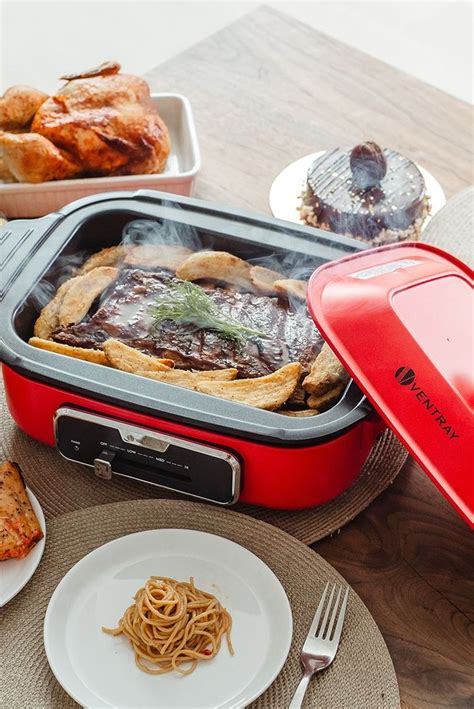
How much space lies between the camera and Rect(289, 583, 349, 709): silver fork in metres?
1.37

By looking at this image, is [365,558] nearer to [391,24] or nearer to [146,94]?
[146,94]

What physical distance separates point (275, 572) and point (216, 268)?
67 cm

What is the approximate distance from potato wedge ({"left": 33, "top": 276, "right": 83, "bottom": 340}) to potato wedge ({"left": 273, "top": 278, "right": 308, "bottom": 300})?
44cm

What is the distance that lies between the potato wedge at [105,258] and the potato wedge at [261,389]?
1.53 feet

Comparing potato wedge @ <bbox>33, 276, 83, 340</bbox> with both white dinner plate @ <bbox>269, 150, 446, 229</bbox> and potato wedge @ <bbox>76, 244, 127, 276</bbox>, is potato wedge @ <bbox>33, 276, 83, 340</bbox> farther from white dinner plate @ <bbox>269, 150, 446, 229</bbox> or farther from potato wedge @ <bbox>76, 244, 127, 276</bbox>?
white dinner plate @ <bbox>269, 150, 446, 229</bbox>

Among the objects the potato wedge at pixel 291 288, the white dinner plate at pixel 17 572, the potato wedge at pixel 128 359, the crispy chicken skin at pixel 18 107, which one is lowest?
the white dinner plate at pixel 17 572

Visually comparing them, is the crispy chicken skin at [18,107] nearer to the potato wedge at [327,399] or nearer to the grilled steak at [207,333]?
the grilled steak at [207,333]

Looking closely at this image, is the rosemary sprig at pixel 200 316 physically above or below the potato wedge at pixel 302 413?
above

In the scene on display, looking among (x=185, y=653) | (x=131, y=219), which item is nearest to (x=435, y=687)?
(x=185, y=653)

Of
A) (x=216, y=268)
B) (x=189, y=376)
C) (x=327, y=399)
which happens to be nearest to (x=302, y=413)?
(x=327, y=399)

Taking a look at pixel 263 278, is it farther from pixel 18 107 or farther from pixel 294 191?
Answer: pixel 18 107

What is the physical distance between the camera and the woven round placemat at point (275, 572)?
1.35 m

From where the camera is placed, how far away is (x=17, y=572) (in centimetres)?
146

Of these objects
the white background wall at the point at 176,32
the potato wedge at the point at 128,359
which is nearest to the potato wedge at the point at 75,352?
the potato wedge at the point at 128,359
